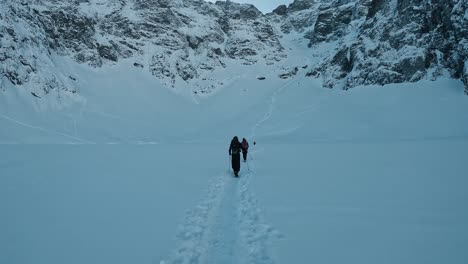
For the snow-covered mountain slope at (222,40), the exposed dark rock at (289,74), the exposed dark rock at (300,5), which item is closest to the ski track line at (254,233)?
the snow-covered mountain slope at (222,40)

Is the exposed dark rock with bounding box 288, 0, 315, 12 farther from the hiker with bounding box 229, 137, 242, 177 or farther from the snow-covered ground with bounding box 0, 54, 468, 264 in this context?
the hiker with bounding box 229, 137, 242, 177

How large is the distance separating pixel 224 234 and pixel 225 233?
51 millimetres

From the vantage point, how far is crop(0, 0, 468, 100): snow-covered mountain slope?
149 feet

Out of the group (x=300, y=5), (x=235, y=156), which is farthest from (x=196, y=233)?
(x=300, y=5)

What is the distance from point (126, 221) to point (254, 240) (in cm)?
279

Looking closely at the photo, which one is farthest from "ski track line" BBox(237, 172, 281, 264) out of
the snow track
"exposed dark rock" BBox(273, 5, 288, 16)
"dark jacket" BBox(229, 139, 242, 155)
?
"exposed dark rock" BBox(273, 5, 288, 16)

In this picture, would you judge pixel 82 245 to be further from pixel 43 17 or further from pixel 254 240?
pixel 43 17

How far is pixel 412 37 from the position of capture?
47062 mm

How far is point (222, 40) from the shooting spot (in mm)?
89500

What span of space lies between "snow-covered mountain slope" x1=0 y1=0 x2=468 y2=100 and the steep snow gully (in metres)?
41.6

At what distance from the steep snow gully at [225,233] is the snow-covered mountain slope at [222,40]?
4159 cm

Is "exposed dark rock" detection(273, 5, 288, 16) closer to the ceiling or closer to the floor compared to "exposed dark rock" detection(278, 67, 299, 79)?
closer to the ceiling

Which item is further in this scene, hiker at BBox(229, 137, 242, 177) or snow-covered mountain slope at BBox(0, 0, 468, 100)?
snow-covered mountain slope at BBox(0, 0, 468, 100)

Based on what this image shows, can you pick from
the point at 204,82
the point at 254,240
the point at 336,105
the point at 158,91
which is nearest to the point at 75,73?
the point at 158,91
